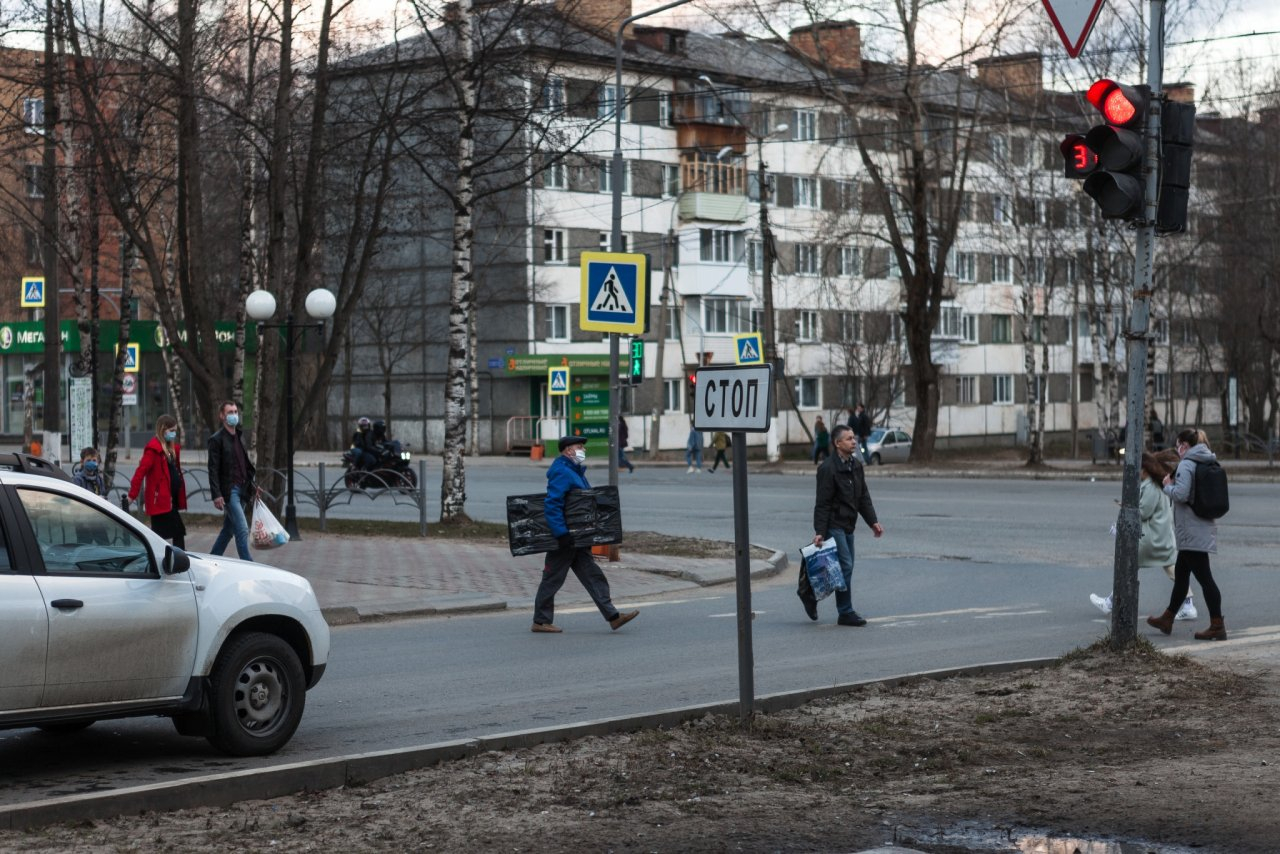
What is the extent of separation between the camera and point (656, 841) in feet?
21.1

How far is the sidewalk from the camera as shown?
621 inches

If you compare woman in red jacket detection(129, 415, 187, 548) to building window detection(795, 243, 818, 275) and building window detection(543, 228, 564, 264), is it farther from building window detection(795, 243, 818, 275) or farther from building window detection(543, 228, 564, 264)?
building window detection(795, 243, 818, 275)

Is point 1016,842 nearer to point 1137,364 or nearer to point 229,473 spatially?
point 1137,364

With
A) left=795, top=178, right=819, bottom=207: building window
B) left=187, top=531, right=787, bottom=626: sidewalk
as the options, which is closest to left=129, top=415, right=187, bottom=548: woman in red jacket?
left=187, top=531, right=787, bottom=626: sidewalk

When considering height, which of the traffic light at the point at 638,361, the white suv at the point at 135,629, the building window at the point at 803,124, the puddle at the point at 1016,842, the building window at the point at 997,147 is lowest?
the puddle at the point at 1016,842

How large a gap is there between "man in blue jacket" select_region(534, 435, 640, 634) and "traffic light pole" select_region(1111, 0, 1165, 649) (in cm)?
439

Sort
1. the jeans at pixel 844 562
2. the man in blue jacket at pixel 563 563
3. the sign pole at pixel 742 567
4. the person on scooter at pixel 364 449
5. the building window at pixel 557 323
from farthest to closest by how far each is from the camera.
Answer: the building window at pixel 557 323 → the person on scooter at pixel 364 449 → the jeans at pixel 844 562 → the man in blue jacket at pixel 563 563 → the sign pole at pixel 742 567

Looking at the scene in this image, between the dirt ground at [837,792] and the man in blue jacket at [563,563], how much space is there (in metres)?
4.67

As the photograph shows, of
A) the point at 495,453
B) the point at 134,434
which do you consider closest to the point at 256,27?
the point at 495,453

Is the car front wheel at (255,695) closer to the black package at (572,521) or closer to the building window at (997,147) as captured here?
the black package at (572,521)

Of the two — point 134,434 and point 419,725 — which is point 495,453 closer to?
point 134,434

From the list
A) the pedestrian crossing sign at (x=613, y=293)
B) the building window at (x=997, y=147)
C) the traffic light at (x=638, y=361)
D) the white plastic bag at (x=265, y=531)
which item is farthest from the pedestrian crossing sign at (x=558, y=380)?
the white plastic bag at (x=265, y=531)

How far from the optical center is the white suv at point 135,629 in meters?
7.41

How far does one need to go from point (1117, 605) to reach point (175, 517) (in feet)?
31.4
